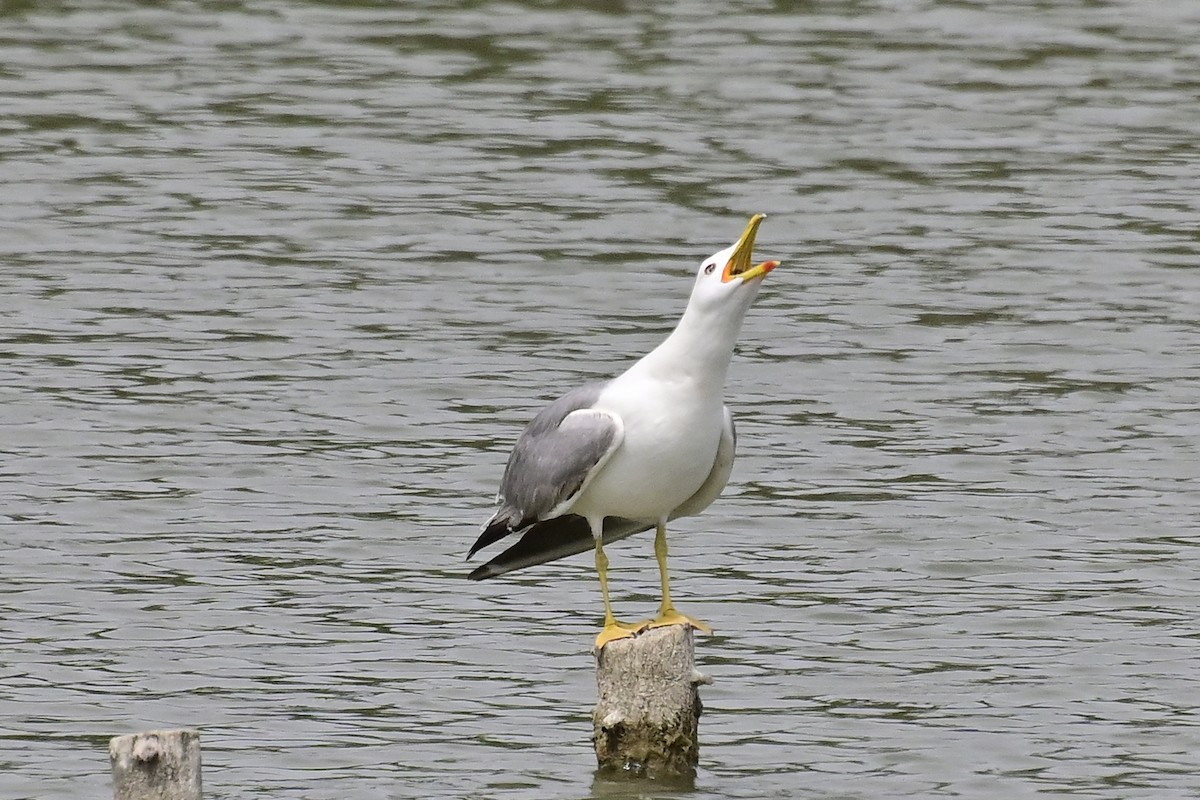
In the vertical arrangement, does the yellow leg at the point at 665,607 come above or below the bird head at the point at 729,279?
below

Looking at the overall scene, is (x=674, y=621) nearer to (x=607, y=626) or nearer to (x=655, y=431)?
(x=607, y=626)

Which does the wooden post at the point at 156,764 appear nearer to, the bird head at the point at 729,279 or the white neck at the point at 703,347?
the white neck at the point at 703,347

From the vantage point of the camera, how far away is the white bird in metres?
9.54

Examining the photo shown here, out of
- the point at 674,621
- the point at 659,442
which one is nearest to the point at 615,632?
the point at 674,621

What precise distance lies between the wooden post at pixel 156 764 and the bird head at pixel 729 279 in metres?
2.51

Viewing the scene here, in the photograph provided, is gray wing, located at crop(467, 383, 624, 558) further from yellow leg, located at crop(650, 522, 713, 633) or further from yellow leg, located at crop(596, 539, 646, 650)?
yellow leg, located at crop(650, 522, 713, 633)

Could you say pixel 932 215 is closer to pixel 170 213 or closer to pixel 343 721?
pixel 170 213

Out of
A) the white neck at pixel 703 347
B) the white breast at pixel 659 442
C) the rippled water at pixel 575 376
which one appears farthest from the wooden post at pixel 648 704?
the white neck at pixel 703 347

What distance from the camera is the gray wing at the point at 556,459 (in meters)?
9.60

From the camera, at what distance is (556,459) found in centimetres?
962

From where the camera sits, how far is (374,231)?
22141 millimetres

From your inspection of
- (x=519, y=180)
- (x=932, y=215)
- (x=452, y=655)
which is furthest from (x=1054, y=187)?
(x=452, y=655)

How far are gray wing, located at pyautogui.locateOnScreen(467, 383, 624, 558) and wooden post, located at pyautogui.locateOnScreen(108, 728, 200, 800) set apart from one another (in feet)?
6.01

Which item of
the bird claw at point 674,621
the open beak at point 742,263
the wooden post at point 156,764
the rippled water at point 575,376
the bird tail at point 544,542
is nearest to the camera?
the wooden post at point 156,764
